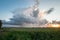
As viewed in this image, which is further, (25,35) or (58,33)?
(58,33)

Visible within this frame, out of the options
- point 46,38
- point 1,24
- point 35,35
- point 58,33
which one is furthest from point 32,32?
point 1,24

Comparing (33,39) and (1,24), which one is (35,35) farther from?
(1,24)

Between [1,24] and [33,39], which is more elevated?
[1,24]

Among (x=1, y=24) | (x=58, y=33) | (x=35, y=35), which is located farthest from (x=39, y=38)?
(x=1, y=24)

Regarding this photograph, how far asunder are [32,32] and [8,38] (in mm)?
1688

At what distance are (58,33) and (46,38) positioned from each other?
3.17 ft

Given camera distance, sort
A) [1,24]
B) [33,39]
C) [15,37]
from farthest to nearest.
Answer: [1,24]
[33,39]
[15,37]

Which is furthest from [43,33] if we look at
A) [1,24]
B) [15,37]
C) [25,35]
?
[1,24]

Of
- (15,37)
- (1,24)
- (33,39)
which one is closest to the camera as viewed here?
(15,37)

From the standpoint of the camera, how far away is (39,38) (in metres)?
12.2

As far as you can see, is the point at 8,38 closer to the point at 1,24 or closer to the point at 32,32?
the point at 32,32

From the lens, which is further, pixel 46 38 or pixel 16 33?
pixel 46 38

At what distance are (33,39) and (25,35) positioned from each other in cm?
65

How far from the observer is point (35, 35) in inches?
478
